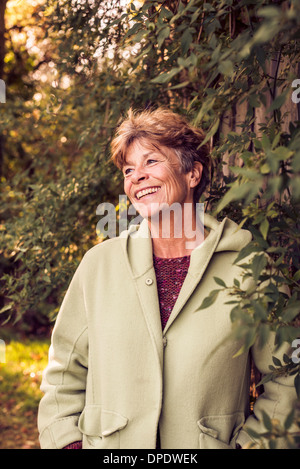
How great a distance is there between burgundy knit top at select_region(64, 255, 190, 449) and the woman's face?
0.72ft

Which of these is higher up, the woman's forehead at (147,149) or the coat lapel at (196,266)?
the woman's forehead at (147,149)

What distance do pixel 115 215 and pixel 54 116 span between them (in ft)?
3.20

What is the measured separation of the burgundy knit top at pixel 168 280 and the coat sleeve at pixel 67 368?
0.41 ft

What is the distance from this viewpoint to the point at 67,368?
2016 mm

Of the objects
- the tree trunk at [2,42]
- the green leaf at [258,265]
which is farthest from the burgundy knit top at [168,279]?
the tree trunk at [2,42]

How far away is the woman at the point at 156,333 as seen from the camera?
1.80m

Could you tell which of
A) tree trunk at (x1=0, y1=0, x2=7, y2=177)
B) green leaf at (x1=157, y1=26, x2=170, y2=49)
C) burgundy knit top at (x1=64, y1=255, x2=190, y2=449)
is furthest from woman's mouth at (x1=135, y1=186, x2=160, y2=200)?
tree trunk at (x1=0, y1=0, x2=7, y2=177)

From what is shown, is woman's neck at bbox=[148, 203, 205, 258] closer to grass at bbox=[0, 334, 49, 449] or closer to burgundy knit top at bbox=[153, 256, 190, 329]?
burgundy knit top at bbox=[153, 256, 190, 329]

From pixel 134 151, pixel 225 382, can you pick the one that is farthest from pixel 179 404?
pixel 134 151

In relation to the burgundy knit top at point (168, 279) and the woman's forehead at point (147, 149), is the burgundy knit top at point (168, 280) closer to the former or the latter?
the burgundy knit top at point (168, 279)

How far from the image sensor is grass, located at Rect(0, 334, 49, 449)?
4.91 metres

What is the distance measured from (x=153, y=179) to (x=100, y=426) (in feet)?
3.30

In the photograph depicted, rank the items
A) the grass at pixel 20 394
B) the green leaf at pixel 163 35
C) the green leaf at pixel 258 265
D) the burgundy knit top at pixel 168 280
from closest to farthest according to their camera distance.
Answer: the green leaf at pixel 258 265
the green leaf at pixel 163 35
the burgundy knit top at pixel 168 280
the grass at pixel 20 394

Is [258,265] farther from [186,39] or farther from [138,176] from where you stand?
[138,176]
